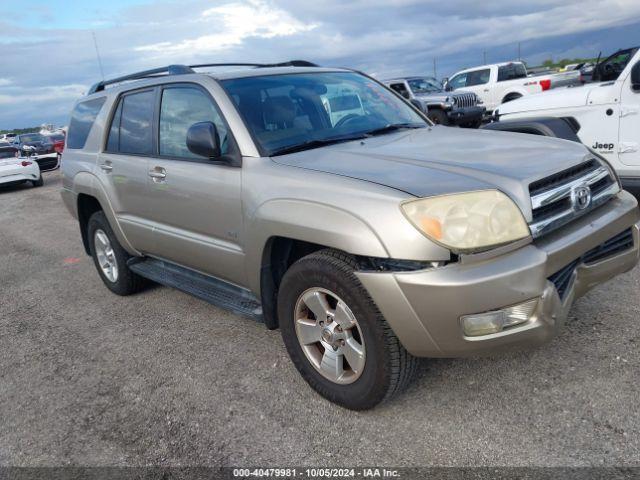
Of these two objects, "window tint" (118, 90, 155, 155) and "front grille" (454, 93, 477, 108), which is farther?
"front grille" (454, 93, 477, 108)

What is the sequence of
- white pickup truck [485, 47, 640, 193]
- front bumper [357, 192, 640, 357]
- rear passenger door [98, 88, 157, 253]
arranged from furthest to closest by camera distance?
1. white pickup truck [485, 47, 640, 193]
2. rear passenger door [98, 88, 157, 253]
3. front bumper [357, 192, 640, 357]

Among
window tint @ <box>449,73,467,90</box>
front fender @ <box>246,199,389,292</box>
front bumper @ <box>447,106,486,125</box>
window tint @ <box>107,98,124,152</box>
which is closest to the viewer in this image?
front fender @ <box>246,199,389,292</box>

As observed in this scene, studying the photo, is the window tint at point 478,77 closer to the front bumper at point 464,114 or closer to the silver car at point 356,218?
the front bumper at point 464,114

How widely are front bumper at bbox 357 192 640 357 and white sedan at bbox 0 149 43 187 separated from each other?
1576 centimetres

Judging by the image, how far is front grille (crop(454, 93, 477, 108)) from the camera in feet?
50.8

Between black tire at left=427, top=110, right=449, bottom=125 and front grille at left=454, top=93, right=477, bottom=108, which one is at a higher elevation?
front grille at left=454, top=93, right=477, bottom=108

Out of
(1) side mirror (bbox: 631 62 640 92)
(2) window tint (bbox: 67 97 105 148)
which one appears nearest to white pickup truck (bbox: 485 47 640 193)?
(1) side mirror (bbox: 631 62 640 92)

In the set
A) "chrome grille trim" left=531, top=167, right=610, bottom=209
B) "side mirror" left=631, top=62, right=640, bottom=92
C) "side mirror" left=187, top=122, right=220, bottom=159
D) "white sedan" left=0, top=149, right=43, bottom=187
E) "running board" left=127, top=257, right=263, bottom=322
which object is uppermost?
"side mirror" left=187, top=122, right=220, bottom=159

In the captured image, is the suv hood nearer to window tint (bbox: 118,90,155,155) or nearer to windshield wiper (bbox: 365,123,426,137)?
windshield wiper (bbox: 365,123,426,137)

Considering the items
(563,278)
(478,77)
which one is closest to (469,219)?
(563,278)

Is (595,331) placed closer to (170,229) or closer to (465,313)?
(465,313)

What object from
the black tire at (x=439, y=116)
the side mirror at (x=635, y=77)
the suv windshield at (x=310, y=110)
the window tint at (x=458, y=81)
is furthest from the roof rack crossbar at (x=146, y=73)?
the window tint at (x=458, y=81)

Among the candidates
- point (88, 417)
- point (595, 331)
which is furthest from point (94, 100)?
point (595, 331)

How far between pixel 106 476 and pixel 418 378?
5.47 feet
